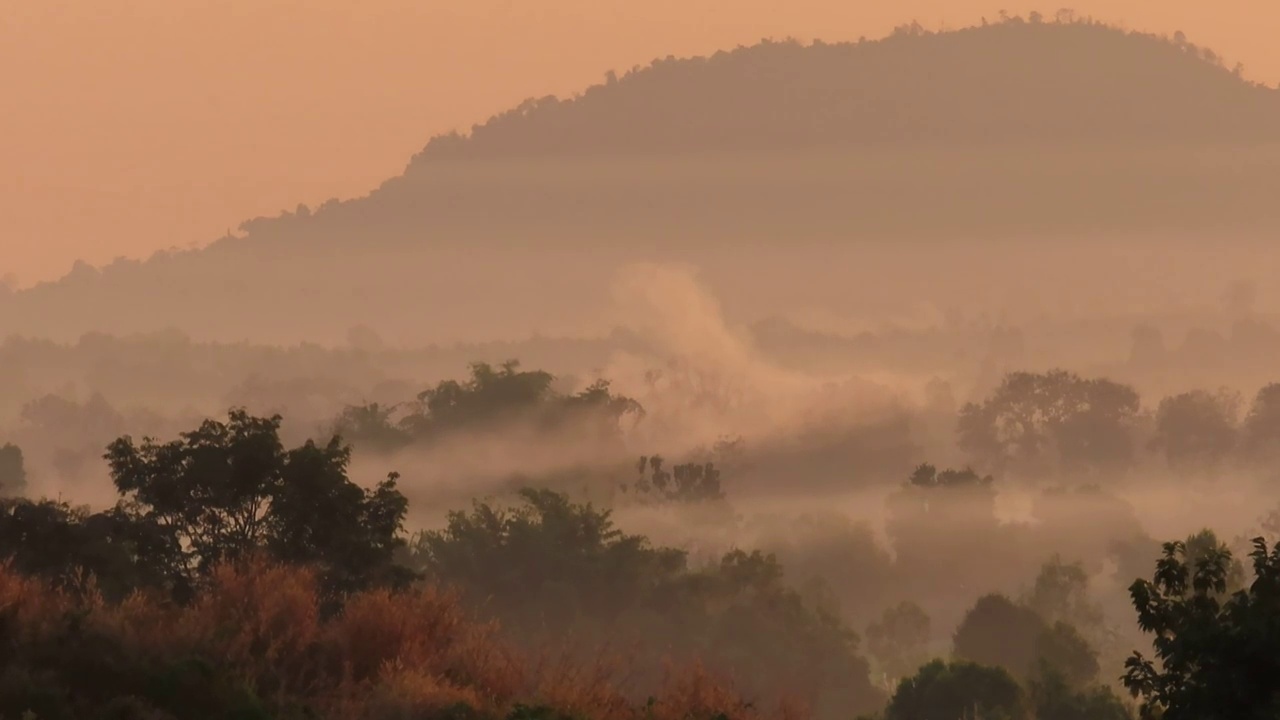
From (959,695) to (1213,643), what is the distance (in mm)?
47100

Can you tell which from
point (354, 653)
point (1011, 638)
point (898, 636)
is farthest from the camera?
point (898, 636)

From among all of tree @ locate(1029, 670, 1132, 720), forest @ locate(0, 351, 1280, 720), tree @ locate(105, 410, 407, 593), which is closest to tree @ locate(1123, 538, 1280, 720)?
forest @ locate(0, 351, 1280, 720)

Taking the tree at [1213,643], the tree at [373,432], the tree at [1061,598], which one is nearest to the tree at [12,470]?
the tree at [373,432]

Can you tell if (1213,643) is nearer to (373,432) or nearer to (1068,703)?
(1068,703)

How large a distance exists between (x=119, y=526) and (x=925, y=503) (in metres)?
139

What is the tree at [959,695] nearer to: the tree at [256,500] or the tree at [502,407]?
the tree at [256,500]

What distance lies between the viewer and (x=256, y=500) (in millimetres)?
42094

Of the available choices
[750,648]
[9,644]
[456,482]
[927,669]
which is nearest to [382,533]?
[9,644]

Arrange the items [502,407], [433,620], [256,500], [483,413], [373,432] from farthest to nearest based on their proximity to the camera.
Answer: [502,407] < [373,432] < [483,413] < [256,500] < [433,620]

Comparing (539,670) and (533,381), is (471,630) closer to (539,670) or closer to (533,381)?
(539,670)

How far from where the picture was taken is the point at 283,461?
43.2m

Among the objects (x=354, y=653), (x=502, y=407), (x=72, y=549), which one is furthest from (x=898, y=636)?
(x=354, y=653)

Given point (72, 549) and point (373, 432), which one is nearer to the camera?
point (72, 549)

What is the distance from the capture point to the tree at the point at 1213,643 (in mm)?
21141
